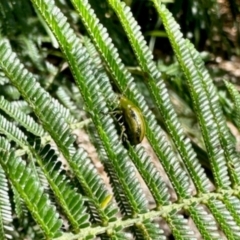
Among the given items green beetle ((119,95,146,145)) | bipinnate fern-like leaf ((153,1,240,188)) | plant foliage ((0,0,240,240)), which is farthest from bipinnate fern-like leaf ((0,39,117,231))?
bipinnate fern-like leaf ((153,1,240,188))

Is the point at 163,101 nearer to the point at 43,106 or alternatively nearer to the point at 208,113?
the point at 208,113

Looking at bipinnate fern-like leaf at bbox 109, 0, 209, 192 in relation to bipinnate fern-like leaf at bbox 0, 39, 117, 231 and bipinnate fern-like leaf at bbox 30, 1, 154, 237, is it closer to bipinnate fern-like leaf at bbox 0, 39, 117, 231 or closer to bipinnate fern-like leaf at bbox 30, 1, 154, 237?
bipinnate fern-like leaf at bbox 30, 1, 154, 237

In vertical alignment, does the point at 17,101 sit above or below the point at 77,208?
above

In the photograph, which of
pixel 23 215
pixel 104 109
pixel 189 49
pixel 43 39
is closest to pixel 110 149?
pixel 104 109

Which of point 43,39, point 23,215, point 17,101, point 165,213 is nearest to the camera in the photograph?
point 165,213

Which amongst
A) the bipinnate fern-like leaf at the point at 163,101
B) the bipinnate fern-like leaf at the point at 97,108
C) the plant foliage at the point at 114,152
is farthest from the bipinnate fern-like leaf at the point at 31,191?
the bipinnate fern-like leaf at the point at 163,101

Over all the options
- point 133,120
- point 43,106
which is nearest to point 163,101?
point 133,120

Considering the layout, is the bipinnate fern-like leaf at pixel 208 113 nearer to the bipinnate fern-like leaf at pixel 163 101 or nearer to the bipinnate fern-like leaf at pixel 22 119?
the bipinnate fern-like leaf at pixel 163 101

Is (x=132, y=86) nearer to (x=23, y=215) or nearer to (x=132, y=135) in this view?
(x=132, y=135)
